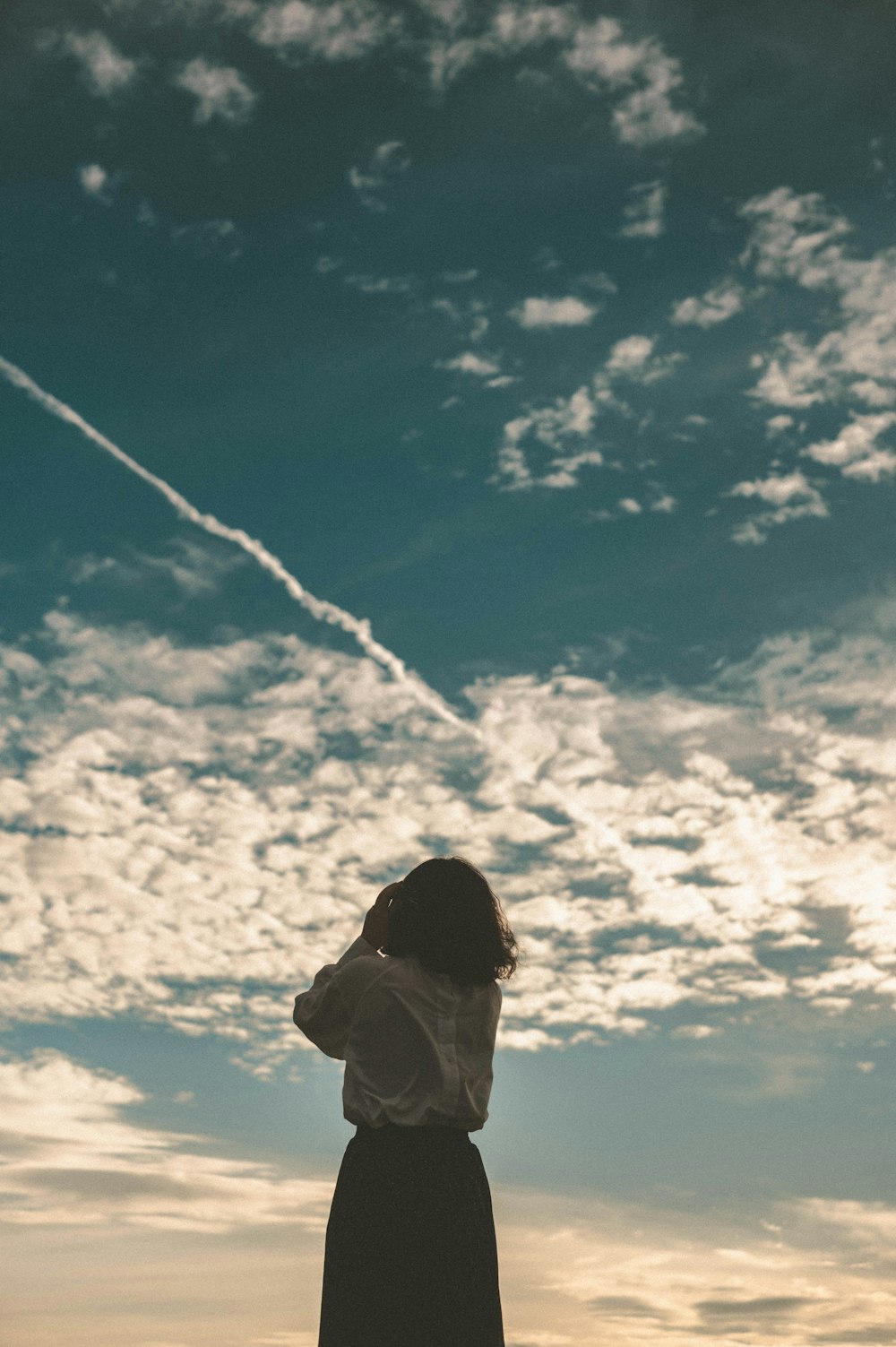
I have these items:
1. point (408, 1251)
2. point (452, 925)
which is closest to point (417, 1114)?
point (408, 1251)

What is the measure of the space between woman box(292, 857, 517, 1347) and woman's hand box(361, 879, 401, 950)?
46 mm

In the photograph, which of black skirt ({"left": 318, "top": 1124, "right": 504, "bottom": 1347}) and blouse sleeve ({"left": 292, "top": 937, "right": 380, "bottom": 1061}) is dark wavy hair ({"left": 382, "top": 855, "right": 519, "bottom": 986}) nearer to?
blouse sleeve ({"left": 292, "top": 937, "right": 380, "bottom": 1061})

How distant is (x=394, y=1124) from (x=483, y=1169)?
1.86 feet

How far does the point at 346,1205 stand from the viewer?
622 centimetres

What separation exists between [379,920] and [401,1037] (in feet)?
2.03

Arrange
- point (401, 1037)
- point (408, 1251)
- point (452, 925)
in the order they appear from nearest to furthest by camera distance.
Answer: point (408, 1251) < point (401, 1037) < point (452, 925)

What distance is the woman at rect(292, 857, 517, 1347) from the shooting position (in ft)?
20.0

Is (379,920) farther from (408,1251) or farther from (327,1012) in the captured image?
(408,1251)

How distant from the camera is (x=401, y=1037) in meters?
6.28

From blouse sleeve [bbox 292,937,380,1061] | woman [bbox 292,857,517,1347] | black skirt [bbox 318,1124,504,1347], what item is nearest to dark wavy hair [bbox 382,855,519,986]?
woman [bbox 292,857,517,1347]

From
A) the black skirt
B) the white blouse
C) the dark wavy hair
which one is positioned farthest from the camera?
the dark wavy hair

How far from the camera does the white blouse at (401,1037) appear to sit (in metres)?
6.21

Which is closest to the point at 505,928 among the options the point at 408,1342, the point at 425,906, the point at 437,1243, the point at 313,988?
the point at 425,906

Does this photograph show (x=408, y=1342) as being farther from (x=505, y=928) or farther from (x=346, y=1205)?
(x=505, y=928)
